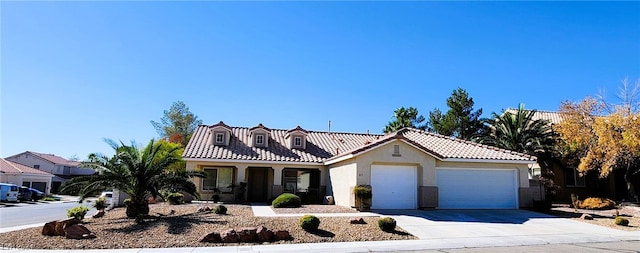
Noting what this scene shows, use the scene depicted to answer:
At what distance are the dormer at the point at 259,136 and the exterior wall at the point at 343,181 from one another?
213 inches

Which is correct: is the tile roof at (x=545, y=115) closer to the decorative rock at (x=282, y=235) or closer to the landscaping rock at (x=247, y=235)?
the decorative rock at (x=282, y=235)

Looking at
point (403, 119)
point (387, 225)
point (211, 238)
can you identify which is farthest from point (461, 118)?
point (211, 238)

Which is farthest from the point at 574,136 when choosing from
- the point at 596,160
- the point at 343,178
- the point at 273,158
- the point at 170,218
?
the point at 170,218

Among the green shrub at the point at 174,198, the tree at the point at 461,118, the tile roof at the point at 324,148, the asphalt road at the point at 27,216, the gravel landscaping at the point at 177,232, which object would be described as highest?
the tree at the point at 461,118

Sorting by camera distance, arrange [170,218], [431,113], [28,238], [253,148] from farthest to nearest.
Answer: [431,113] → [253,148] → [170,218] → [28,238]

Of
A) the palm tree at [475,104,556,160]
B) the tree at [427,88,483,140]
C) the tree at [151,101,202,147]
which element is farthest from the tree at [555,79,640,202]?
the tree at [151,101,202,147]

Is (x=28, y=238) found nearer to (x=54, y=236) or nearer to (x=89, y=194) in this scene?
(x=54, y=236)

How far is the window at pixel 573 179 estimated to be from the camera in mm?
27844

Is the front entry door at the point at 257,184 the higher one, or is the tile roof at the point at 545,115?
the tile roof at the point at 545,115

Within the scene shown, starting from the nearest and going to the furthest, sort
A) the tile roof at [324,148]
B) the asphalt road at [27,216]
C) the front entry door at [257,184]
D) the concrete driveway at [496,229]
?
the concrete driveway at [496,229], the asphalt road at [27,216], the tile roof at [324,148], the front entry door at [257,184]

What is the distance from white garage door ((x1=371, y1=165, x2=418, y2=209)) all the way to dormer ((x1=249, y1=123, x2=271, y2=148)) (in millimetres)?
9562

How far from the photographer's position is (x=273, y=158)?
78.7 feet

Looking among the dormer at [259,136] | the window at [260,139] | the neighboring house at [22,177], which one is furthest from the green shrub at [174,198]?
the neighboring house at [22,177]

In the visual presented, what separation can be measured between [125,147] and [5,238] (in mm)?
4681
